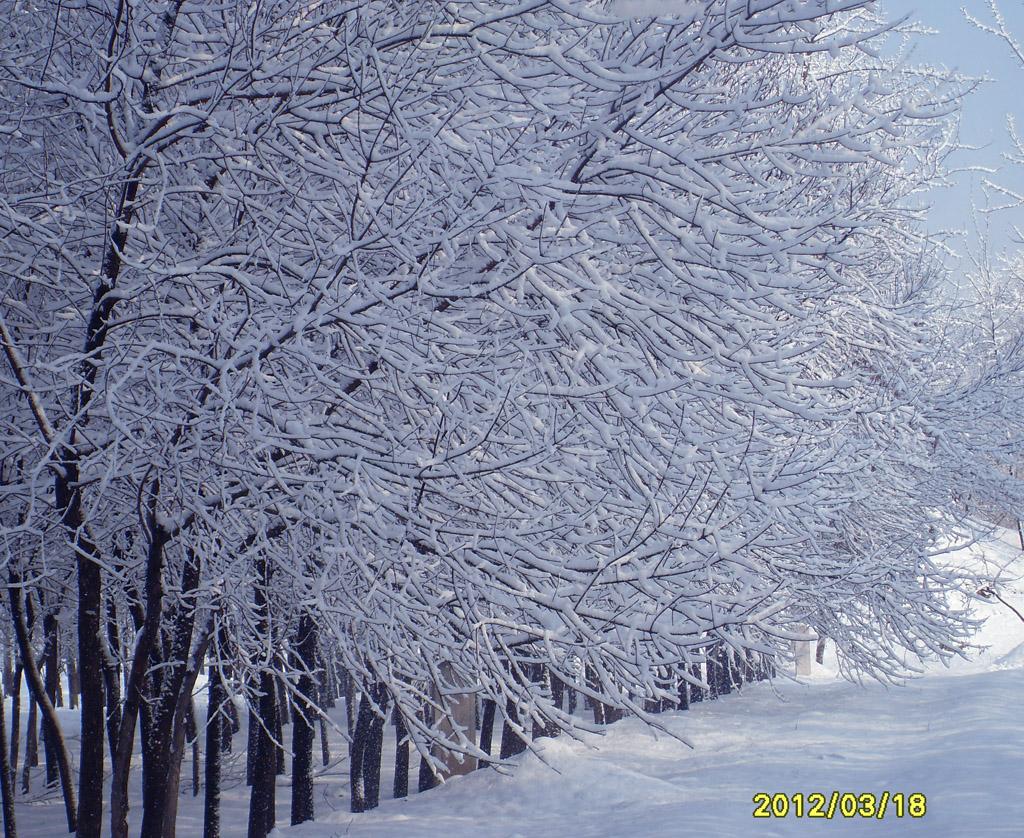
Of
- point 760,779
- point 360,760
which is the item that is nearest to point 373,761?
point 360,760

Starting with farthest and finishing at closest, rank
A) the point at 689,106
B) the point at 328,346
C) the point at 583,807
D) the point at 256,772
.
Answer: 1. the point at 256,772
2. the point at 583,807
3. the point at 328,346
4. the point at 689,106

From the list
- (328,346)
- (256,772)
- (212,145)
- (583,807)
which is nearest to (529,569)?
(328,346)

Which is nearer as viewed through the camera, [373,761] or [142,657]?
[142,657]

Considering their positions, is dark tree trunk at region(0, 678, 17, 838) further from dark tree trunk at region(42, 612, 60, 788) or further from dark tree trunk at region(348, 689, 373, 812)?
dark tree trunk at region(348, 689, 373, 812)

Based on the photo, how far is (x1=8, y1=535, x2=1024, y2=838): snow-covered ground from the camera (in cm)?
684

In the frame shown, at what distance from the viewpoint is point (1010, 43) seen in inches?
385

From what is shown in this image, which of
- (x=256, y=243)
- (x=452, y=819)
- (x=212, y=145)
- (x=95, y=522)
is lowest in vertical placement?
(x=452, y=819)

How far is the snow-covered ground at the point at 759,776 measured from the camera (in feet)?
22.5

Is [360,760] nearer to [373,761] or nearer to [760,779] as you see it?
[373,761]

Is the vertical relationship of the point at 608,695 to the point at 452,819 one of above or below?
above

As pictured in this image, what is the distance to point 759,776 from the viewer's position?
9.22m

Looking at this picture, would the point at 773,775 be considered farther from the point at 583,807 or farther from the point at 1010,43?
the point at 1010,43

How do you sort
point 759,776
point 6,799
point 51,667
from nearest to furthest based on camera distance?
point 759,776 < point 6,799 < point 51,667

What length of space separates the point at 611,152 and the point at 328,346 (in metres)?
1.87
